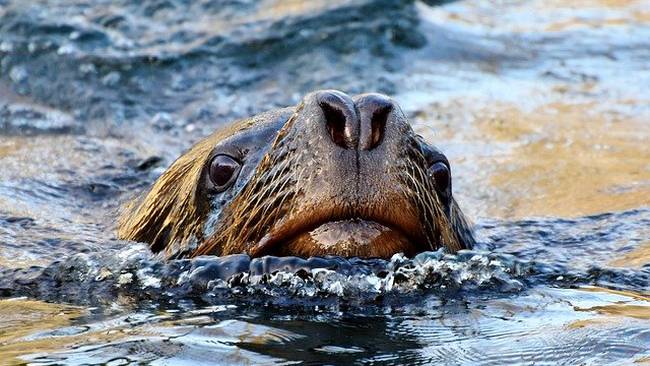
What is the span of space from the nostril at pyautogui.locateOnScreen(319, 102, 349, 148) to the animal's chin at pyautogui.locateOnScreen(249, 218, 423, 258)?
0.27 meters

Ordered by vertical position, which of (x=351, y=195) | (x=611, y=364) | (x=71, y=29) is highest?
(x=71, y=29)

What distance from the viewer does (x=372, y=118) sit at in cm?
416

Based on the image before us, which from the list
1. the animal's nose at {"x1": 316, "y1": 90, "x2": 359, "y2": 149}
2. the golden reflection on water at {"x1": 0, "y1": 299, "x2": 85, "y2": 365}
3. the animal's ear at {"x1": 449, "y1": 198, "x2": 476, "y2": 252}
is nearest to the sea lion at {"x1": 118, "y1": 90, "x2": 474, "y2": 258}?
the animal's nose at {"x1": 316, "y1": 90, "x2": 359, "y2": 149}

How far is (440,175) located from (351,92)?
4496mm

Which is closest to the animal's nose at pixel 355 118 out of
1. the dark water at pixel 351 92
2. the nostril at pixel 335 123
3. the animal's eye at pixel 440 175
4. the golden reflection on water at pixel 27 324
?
the nostril at pixel 335 123

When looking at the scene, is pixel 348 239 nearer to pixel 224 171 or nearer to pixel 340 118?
pixel 340 118

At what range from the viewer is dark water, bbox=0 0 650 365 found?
3.86 metres

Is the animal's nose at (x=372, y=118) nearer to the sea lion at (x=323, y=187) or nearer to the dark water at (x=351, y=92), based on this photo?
the sea lion at (x=323, y=187)

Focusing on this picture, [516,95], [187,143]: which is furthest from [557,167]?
[187,143]

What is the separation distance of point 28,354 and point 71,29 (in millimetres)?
6484

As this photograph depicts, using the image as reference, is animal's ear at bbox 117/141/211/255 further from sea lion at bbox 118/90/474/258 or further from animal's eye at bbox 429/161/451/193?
animal's eye at bbox 429/161/451/193

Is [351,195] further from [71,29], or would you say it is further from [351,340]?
[71,29]

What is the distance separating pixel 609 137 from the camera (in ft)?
27.3

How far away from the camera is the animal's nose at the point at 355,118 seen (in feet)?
13.6
